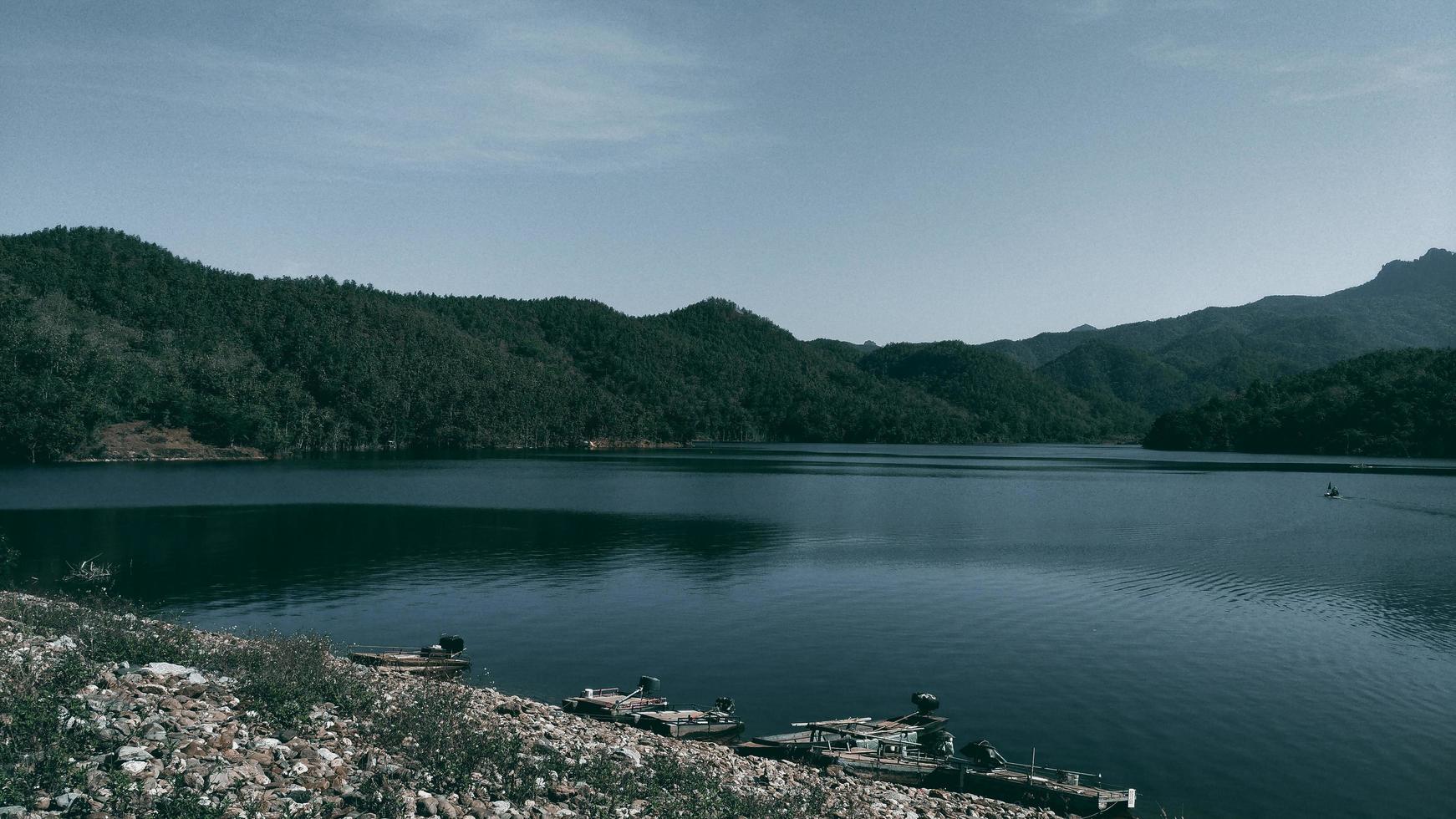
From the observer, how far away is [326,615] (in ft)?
134

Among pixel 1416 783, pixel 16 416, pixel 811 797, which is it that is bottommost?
pixel 1416 783

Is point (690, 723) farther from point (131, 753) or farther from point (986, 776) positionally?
point (131, 753)

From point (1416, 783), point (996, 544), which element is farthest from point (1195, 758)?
point (996, 544)

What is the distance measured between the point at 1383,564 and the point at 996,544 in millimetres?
25650

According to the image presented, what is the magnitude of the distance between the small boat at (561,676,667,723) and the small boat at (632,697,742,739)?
379mm

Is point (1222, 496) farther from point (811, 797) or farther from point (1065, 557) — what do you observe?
point (811, 797)

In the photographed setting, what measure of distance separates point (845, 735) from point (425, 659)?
15.2 meters

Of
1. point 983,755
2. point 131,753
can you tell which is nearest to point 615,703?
point 983,755

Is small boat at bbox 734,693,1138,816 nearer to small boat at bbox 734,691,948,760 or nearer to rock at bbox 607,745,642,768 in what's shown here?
small boat at bbox 734,691,948,760

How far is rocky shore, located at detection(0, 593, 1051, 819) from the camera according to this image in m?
14.0

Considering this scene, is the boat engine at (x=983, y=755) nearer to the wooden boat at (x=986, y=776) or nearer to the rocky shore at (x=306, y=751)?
the wooden boat at (x=986, y=776)

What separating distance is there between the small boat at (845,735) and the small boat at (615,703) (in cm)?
351

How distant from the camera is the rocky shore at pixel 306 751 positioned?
14.0 meters

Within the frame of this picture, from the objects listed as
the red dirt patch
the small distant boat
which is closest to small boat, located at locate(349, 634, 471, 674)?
the small distant boat
